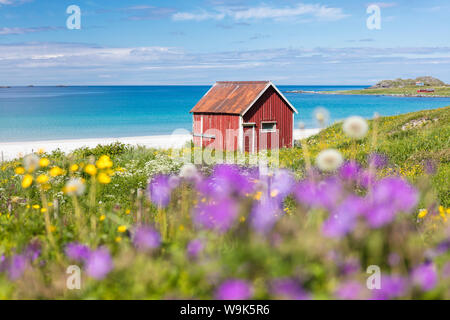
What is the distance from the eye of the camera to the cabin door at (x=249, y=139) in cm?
2206

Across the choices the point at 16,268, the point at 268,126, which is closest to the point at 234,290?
the point at 16,268

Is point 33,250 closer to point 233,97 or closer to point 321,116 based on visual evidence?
point 321,116

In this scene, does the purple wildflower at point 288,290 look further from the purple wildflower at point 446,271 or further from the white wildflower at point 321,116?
the white wildflower at point 321,116

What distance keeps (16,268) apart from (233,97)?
68.0ft

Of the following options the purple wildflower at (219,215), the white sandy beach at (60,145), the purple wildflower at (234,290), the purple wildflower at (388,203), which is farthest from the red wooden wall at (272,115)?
the purple wildflower at (234,290)

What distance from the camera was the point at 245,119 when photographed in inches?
867

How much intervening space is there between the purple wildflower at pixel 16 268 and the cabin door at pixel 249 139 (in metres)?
19.0

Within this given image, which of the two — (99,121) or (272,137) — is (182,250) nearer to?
(272,137)

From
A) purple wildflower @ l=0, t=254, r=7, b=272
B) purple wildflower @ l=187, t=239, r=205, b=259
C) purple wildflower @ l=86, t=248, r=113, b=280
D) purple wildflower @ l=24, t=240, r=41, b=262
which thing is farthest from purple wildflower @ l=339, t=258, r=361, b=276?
purple wildflower @ l=0, t=254, r=7, b=272

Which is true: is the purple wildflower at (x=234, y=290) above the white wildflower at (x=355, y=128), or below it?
below

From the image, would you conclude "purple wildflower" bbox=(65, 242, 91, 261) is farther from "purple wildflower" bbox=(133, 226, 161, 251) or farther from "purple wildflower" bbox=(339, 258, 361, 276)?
"purple wildflower" bbox=(339, 258, 361, 276)

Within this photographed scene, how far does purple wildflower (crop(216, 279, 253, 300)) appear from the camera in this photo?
A: 2.46 meters

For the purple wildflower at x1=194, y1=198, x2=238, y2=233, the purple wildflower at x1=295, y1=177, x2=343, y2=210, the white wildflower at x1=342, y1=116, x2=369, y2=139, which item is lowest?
the purple wildflower at x1=194, y1=198, x2=238, y2=233
